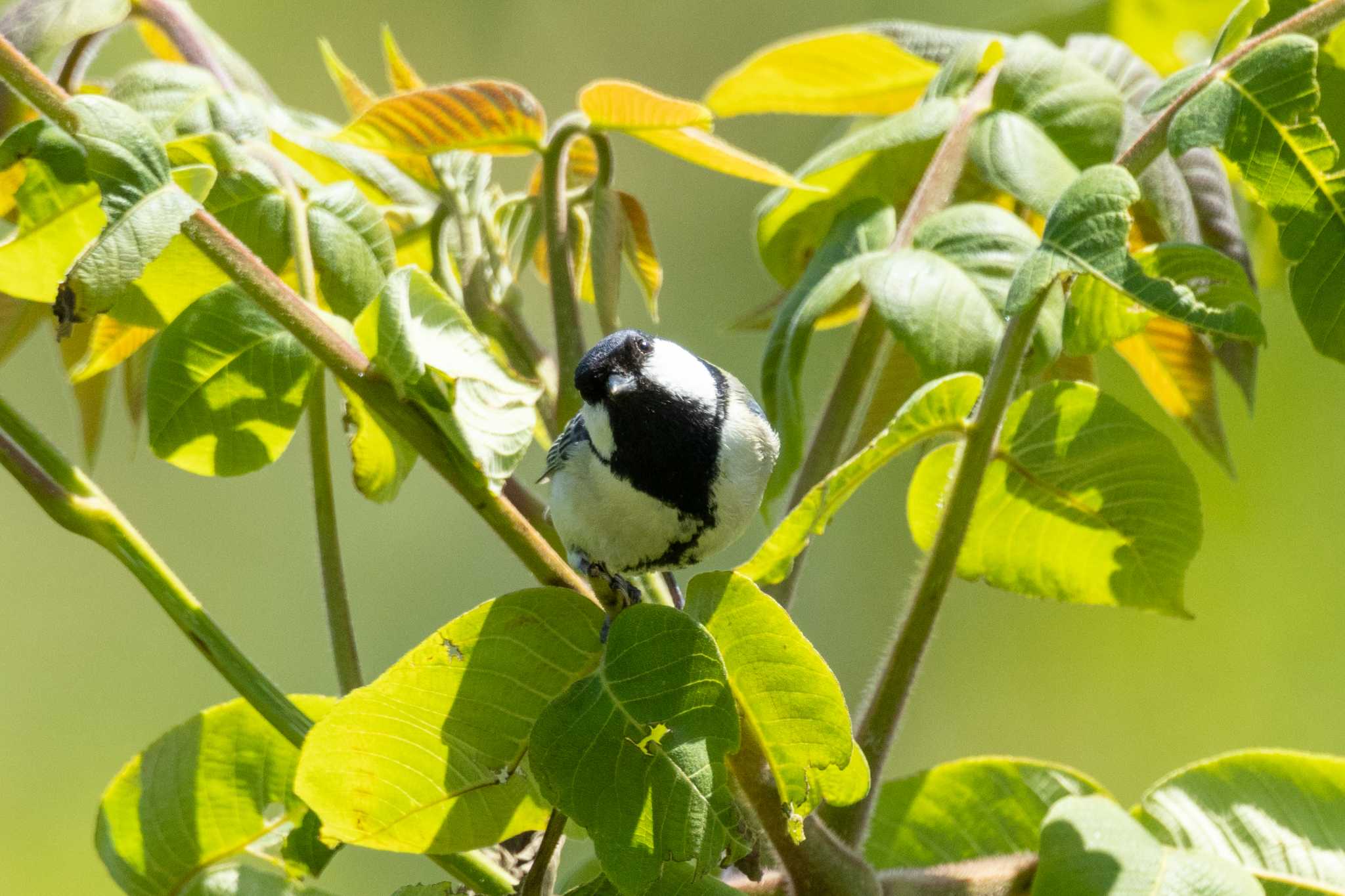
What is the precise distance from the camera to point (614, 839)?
0.81 meters

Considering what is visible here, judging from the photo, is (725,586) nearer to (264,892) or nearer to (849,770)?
(849,770)

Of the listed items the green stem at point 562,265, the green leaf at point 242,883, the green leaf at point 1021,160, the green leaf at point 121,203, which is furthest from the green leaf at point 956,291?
the green leaf at point 242,883

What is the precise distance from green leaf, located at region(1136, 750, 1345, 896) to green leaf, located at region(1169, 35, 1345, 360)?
322 millimetres

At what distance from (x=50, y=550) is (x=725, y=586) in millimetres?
3782

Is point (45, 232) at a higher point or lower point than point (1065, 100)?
lower

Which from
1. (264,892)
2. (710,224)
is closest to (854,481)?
(264,892)

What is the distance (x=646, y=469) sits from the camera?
1330 millimetres

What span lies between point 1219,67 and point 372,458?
678mm

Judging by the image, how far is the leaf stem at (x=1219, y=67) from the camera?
3.03 ft

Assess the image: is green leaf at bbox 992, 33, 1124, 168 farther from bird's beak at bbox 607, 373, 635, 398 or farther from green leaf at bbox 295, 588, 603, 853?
green leaf at bbox 295, 588, 603, 853

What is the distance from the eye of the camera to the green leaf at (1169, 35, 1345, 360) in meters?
0.89

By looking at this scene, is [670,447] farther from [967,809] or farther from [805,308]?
[967,809]

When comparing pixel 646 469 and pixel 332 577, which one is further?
pixel 646 469

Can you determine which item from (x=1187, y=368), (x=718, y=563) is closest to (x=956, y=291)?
(x=1187, y=368)
